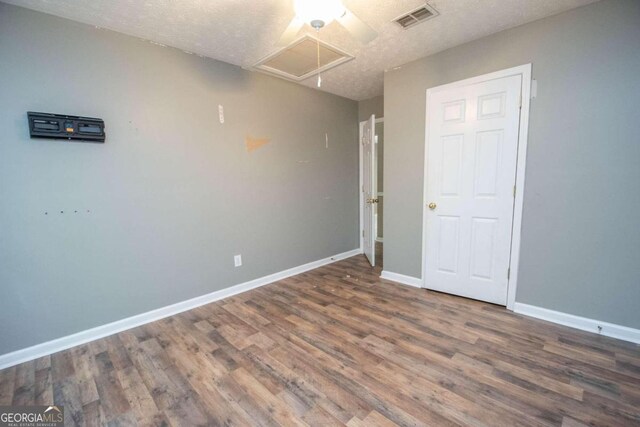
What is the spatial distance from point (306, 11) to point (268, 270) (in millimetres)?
2722

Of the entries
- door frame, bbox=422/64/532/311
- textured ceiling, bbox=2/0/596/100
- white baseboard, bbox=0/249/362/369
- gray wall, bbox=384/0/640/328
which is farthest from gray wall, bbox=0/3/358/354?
gray wall, bbox=384/0/640/328

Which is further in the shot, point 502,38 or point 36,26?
point 502,38

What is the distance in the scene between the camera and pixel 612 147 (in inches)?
79.4

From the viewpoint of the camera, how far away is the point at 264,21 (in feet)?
6.95

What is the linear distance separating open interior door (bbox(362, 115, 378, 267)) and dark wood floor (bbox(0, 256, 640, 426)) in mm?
1466

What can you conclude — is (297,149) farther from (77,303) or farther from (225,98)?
(77,303)

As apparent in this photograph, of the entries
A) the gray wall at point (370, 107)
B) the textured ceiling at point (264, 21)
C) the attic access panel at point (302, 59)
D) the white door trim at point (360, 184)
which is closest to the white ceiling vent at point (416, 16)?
the textured ceiling at point (264, 21)

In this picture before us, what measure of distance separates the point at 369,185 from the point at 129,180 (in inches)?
114

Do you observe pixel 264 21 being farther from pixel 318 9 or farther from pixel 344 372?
pixel 344 372

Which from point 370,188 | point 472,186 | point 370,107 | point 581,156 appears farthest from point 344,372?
point 370,107

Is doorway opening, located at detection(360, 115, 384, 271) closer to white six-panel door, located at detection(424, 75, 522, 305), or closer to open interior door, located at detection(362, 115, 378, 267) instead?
open interior door, located at detection(362, 115, 378, 267)

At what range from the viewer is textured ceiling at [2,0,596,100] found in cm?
191

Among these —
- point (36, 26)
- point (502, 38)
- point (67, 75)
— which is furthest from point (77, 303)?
point (502, 38)

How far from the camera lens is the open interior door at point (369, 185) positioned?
3705 mm
